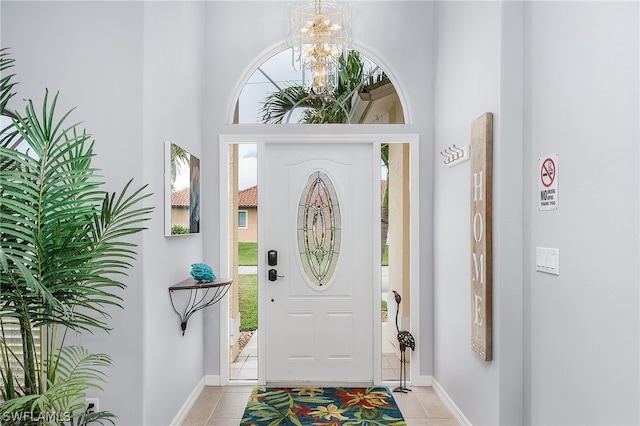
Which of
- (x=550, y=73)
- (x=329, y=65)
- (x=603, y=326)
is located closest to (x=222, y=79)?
(x=329, y=65)

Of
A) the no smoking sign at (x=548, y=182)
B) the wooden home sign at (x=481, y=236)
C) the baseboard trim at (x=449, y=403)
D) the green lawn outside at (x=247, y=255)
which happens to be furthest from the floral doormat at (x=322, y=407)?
the green lawn outside at (x=247, y=255)

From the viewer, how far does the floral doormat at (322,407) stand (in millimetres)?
2916

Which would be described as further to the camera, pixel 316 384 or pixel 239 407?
pixel 316 384

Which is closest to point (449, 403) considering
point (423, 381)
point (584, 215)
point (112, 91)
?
point (423, 381)

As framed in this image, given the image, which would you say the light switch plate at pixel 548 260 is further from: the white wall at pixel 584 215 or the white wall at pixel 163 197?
the white wall at pixel 163 197

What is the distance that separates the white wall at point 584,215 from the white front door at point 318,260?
1601 mm

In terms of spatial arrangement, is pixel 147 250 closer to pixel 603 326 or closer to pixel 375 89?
pixel 603 326

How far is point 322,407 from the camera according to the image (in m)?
3.15

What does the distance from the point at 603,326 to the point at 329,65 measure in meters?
2.19

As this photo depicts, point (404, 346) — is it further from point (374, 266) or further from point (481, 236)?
point (481, 236)

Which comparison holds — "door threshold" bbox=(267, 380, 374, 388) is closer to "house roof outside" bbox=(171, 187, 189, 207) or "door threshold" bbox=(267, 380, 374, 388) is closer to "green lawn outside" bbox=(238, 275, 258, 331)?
"house roof outside" bbox=(171, 187, 189, 207)

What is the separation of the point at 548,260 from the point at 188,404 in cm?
255

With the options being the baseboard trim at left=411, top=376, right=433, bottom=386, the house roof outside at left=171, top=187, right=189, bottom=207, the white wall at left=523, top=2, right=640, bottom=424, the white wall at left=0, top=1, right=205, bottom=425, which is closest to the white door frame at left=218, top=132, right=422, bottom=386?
the baseboard trim at left=411, top=376, right=433, bottom=386

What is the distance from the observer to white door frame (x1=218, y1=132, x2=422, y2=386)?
357 centimetres
